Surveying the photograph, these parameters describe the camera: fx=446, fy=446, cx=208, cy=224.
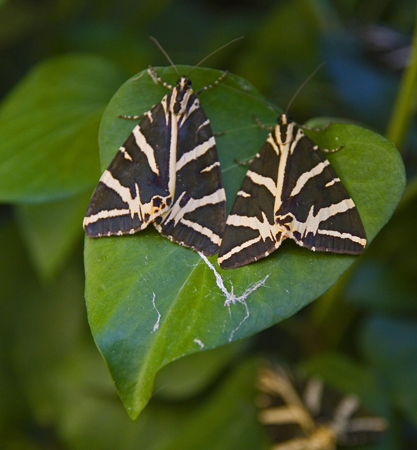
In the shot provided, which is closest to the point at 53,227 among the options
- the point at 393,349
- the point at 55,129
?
the point at 55,129

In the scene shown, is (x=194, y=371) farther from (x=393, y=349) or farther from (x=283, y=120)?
(x=283, y=120)

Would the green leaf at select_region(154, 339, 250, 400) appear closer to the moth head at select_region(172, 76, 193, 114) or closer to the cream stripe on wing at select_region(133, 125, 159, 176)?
the cream stripe on wing at select_region(133, 125, 159, 176)

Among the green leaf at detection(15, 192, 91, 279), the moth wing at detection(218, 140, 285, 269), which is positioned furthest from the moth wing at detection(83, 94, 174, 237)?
the green leaf at detection(15, 192, 91, 279)

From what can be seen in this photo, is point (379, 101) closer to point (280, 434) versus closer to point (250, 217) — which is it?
point (250, 217)

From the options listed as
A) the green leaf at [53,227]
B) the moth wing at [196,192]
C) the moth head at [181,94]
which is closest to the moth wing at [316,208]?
the moth wing at [196,192]

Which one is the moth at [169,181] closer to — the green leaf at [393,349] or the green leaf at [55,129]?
the green leaf at [55,129]
